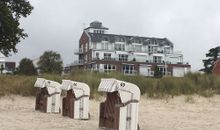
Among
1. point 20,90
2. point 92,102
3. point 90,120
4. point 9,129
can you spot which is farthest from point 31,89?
point 9,129

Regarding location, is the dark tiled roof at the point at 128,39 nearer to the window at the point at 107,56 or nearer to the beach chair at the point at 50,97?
the window at the point at 107,56

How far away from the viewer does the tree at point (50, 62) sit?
75.4 metres

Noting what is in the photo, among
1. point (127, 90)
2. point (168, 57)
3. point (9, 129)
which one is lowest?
point (9, 129)

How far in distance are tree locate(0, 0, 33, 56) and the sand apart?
2.43m

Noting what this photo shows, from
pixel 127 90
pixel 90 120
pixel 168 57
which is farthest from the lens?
pixel 168 57

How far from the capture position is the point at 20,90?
24516 mm

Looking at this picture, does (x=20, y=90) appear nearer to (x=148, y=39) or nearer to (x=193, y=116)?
(x=193, y=116)

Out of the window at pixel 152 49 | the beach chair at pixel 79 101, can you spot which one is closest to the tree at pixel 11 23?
the beach chair at pixel 79 101

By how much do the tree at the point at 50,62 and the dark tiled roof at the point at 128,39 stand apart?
19785mm

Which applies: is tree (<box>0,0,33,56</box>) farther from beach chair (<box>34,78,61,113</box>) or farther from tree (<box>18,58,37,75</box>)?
tree (<box>18,58,37,75</box>)

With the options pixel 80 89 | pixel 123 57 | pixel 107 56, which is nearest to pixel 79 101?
pixel 80 89

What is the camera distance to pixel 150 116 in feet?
57.8

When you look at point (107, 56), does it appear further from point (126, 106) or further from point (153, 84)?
point (126, 106)

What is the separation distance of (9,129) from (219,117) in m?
7.64
